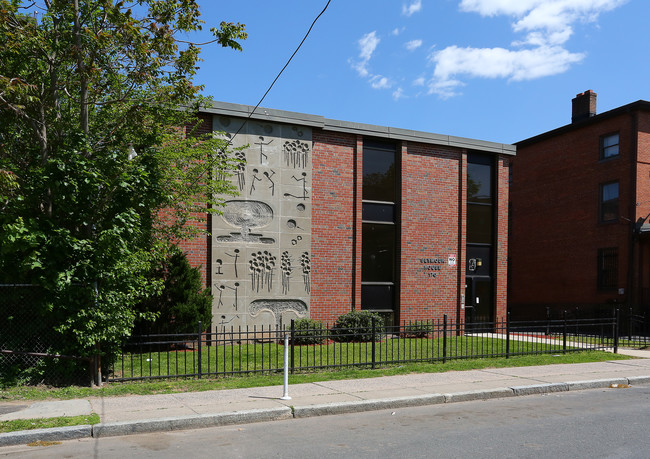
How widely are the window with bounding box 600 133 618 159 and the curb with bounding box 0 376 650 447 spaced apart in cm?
1849

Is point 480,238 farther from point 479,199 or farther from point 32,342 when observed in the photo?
point 32,342

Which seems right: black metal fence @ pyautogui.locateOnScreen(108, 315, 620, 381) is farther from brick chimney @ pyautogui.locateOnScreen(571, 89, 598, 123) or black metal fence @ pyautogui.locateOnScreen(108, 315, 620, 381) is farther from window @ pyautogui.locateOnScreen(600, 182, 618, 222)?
brick chimney @ pyautogui.locateOnScreen(571, 89, 598, 123)

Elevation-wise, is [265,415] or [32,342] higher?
[32,342]

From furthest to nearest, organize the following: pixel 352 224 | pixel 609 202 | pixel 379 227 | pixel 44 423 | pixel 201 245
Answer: pixel 609 202 → pixel 379 227 → pixel 352 224 → pixel 201 245 → pixel 44 423

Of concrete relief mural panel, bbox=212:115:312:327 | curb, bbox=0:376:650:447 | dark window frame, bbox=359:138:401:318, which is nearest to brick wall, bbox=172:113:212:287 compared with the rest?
concrete relief mural panel, bbox=212:115:312:327

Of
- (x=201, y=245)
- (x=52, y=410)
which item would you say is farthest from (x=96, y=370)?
(x=201, y=245)

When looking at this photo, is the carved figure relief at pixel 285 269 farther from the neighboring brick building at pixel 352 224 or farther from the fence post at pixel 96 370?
the fence post at pixel 96 370

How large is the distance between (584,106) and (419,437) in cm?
2716

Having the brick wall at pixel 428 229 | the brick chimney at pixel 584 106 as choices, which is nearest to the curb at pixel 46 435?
the brick wall at pixel 428 229

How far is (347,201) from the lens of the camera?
18.5 metres

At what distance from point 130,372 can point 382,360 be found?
5490 millimetres

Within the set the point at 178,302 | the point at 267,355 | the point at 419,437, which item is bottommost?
the point at 267,355

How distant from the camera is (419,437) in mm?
7094

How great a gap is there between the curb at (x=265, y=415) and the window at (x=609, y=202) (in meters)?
17.4
